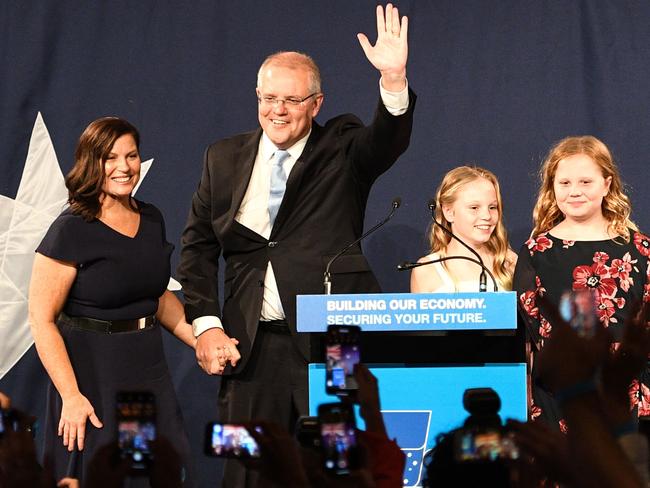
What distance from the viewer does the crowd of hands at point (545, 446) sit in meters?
1.15

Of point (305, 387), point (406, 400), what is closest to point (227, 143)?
point (305, 387)

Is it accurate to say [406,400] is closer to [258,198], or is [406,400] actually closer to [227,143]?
[258,198]

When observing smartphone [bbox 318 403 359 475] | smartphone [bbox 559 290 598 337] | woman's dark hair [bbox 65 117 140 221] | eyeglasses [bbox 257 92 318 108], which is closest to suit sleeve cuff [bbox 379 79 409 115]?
eyeglasses [bbox 257 92 318 108]

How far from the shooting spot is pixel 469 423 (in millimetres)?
1399

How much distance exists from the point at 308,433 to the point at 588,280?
6.77 feet

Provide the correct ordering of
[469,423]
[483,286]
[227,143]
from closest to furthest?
[469,423] < [483,286] < [227,143]

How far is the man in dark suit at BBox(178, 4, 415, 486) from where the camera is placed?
3344 mm

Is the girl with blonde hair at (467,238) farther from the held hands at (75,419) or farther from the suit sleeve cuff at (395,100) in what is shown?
the held hands at (75,419)

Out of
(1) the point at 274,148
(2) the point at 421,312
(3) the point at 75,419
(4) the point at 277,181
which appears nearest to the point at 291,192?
(4) the point at 277,181

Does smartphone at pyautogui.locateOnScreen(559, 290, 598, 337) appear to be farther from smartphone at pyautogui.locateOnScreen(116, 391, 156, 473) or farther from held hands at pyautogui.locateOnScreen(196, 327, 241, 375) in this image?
held hands at pyautogui.locateOnScreen(196, 327, 241, 375)

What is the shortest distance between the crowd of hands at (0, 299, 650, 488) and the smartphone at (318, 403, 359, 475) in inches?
0.6

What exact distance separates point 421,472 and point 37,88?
120 inches

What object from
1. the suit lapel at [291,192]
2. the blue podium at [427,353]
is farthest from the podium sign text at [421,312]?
the suit lapel at [291,192]

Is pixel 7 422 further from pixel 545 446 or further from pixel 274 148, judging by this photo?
pixel 274 148
